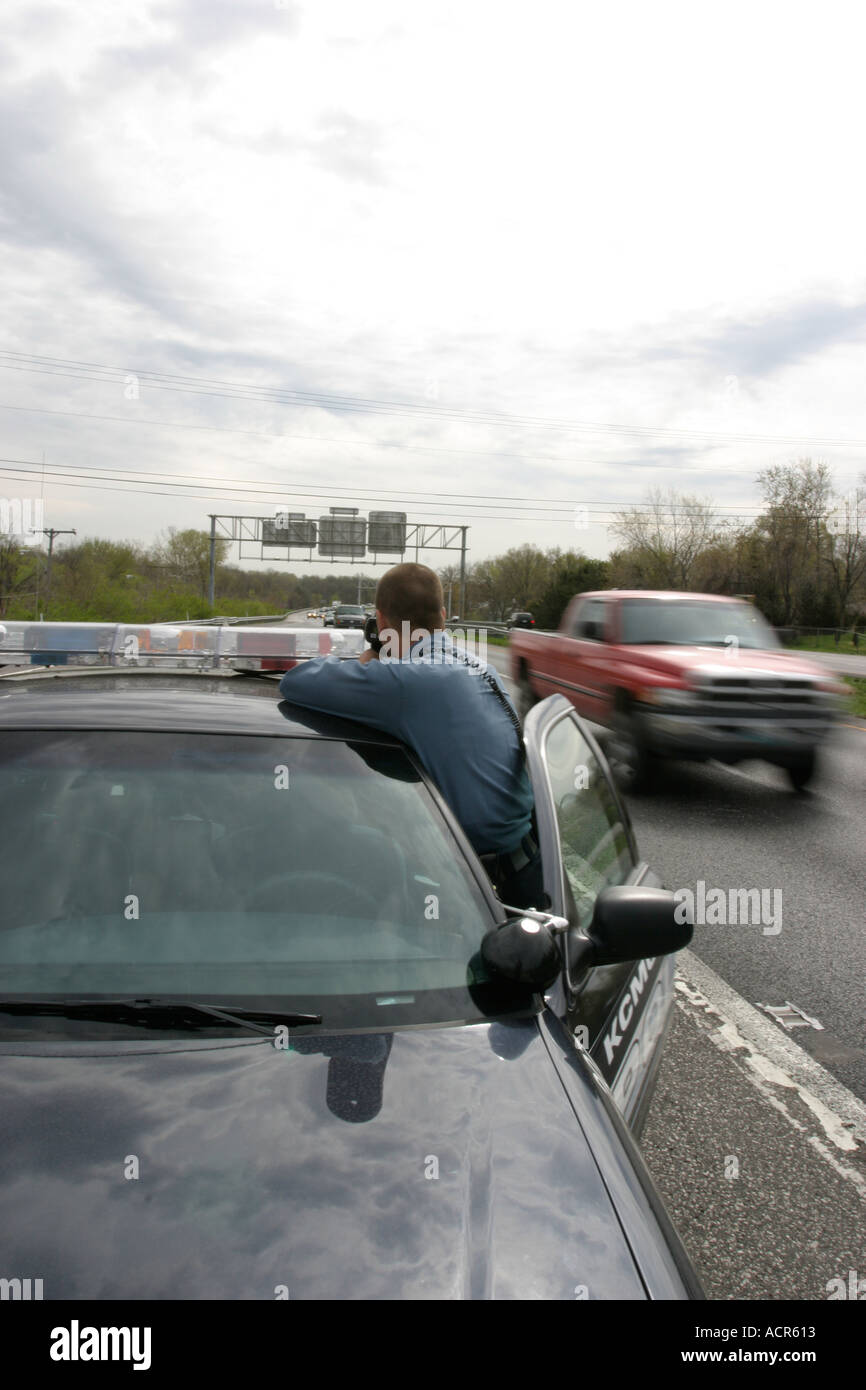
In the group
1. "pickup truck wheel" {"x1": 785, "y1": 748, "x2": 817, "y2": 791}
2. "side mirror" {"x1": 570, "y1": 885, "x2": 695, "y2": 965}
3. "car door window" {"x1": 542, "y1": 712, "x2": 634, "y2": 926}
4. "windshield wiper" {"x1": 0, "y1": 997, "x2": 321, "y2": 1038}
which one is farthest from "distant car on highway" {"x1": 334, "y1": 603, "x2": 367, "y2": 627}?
"windshield wiper" {"x1": 0, "y1": 997, "x2": 321, "y2": 1038}

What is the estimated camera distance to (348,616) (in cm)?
5341

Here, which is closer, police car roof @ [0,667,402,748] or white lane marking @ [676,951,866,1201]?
police car roof @ [0,667,402,748]

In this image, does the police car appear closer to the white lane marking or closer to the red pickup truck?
the white lane marking

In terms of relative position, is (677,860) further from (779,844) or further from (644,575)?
(644,575)

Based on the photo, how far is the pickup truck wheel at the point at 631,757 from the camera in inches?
363

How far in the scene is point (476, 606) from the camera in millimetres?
108688

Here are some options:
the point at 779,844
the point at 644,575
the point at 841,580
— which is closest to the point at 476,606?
the point at 644,575

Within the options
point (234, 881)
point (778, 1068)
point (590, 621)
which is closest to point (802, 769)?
point (590, 621)

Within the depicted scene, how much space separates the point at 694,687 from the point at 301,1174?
774 cm

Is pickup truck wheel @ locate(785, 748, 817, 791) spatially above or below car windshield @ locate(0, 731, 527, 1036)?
below

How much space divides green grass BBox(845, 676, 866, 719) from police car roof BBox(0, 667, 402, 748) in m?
15.0

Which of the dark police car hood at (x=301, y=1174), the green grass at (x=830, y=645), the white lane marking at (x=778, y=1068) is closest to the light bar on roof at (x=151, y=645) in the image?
the dark police car hood at (x=301, y=1174)

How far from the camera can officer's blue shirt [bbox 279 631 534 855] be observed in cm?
261

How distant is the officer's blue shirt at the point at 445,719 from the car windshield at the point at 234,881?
186mm
